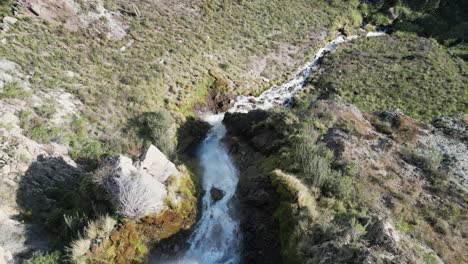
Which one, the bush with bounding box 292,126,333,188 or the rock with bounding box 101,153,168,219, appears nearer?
the rock with bounding box 101,153,168,219

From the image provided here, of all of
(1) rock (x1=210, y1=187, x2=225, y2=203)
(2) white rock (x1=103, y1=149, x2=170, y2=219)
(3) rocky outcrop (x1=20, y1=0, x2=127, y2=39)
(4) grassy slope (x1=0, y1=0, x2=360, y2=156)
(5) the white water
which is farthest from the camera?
(5) the white water

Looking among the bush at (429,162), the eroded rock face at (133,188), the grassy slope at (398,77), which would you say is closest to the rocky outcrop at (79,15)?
the eroded rock face at (133,188)

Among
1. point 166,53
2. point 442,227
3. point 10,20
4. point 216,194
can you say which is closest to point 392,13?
point 166,53

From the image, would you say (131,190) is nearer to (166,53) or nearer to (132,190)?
(132,190)

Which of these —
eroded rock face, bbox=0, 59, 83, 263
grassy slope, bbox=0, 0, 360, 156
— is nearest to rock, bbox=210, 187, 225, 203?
grassy slope, bbox=0, 0, 360, 156

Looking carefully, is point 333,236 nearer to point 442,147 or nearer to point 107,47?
point 442,147

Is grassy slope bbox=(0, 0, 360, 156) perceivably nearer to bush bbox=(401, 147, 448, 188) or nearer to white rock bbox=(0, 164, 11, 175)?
white rock bbox=(0, 164, 11, 175)

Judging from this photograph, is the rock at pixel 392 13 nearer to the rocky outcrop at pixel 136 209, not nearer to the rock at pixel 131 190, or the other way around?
the rocky outcrop at pixel 136 209
